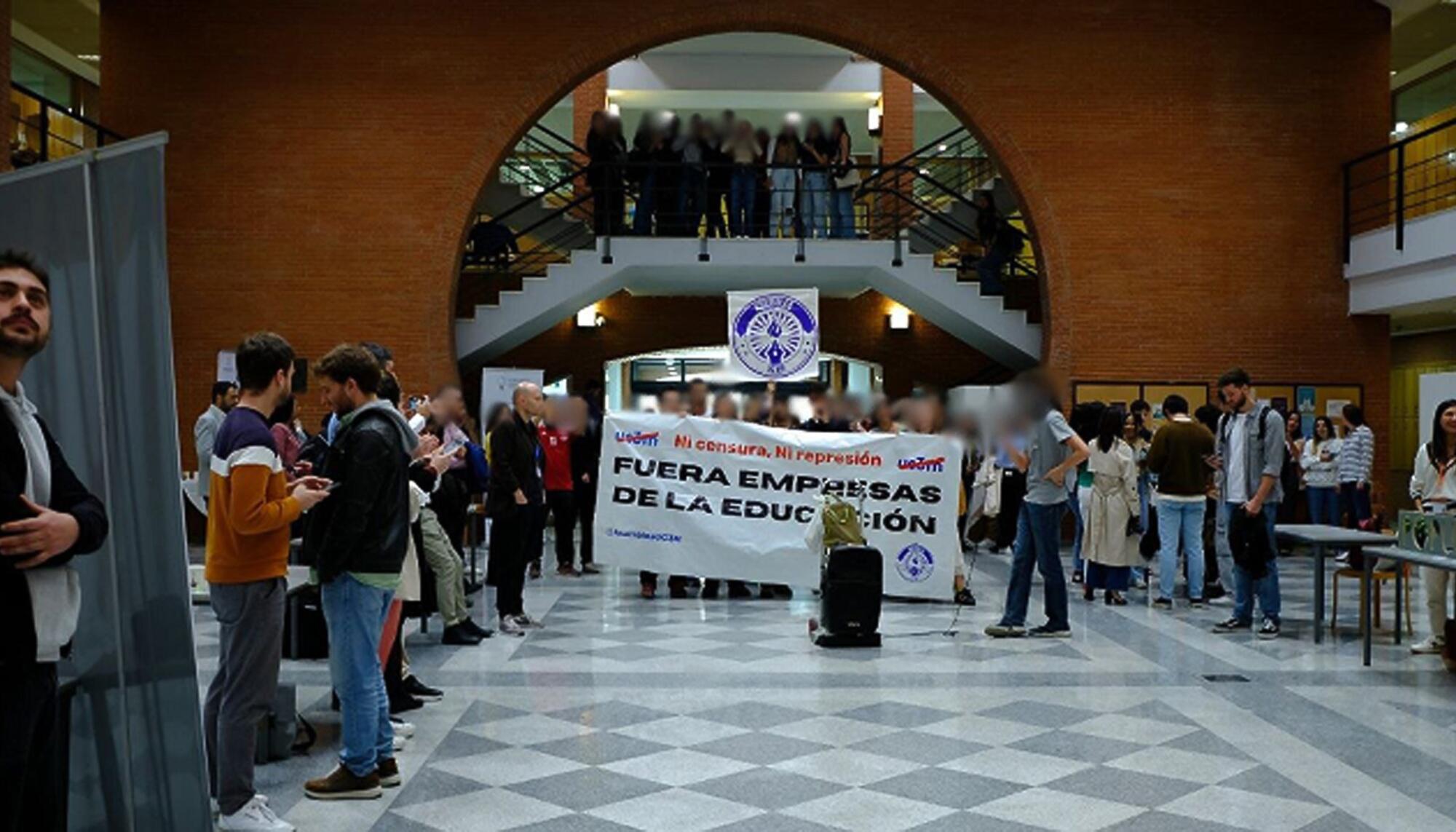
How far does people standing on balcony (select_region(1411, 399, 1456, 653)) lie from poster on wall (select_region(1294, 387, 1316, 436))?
8276 mm

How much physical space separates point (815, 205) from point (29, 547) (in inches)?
674

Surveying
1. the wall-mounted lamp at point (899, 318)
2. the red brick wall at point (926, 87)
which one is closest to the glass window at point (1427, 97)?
the red brick wall at point (926, 87)

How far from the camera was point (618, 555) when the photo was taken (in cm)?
1140

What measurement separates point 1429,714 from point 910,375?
53.7ft

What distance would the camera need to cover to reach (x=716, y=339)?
23.2 meters

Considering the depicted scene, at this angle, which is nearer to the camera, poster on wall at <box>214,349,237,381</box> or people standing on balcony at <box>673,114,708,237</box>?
poster on wall at <box>214,349,237,381</box>

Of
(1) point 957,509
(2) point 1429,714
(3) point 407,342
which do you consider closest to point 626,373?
(3) point 407,342

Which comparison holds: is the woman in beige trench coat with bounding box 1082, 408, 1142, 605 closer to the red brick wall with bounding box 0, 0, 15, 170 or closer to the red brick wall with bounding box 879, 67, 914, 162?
the red brick wall with bounding box 0, 0, 15, 170

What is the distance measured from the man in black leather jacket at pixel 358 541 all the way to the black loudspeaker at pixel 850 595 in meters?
4.13

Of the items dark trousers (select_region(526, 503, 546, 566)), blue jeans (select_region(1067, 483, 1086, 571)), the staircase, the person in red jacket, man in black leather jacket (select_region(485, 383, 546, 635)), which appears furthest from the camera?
the staircase

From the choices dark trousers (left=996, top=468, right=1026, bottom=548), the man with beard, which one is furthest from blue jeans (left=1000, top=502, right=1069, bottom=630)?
the man with beard

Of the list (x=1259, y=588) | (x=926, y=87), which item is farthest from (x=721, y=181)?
(x=1259, y=588)

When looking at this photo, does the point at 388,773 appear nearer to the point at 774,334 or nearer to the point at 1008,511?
the point at 774,334

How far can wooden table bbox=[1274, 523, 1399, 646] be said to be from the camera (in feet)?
28.1
